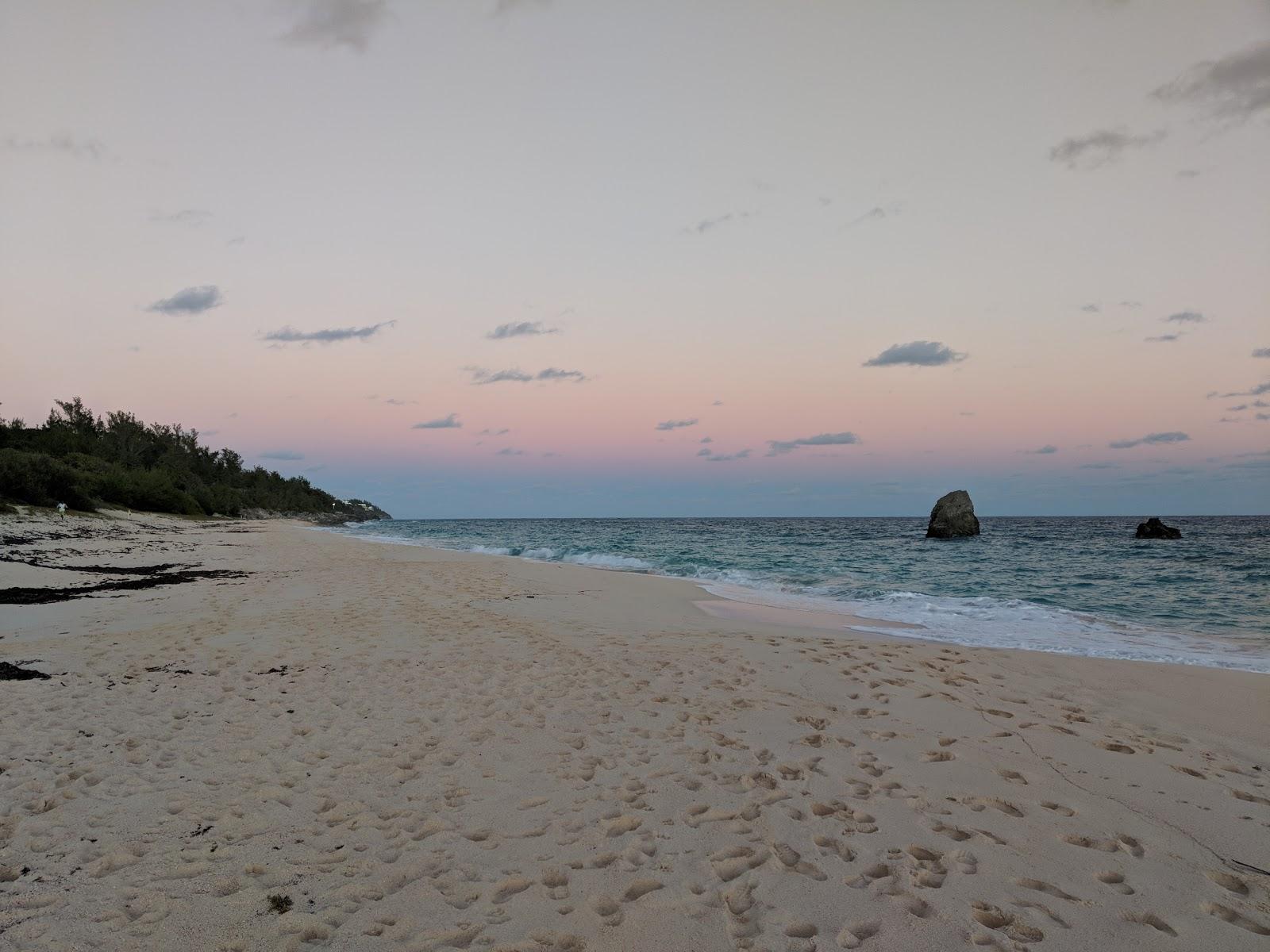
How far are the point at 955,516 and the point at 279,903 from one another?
54.0 meters

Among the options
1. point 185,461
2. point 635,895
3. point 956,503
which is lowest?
point 635,895

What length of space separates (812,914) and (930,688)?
490 centimetres

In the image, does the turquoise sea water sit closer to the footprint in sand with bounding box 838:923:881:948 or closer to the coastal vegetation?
the footprint in sand with bounding box 838:923:881:948

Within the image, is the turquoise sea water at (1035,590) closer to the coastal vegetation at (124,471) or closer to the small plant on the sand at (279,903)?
the small plant on the sand at (279,903)

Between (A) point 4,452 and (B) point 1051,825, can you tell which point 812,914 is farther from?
(A) point 4,452

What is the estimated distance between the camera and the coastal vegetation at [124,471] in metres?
33.5

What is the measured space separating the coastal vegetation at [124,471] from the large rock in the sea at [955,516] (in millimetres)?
56980

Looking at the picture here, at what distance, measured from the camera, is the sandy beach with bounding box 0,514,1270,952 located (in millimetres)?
3344

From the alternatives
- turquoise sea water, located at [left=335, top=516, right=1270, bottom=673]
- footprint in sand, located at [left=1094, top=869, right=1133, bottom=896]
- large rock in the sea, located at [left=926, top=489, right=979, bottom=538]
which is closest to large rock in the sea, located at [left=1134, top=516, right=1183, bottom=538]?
turquoise sea water, located at [left=335, top=516, right=1270, bottom=673]

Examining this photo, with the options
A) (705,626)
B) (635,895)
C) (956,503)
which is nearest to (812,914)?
(635,895)

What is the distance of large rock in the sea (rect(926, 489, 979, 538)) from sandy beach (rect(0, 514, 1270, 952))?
44.7m

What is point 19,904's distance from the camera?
3352 millimetres

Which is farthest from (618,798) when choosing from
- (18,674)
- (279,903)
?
(18,674)

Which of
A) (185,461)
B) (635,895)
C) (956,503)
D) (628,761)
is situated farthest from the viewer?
(185,461)
